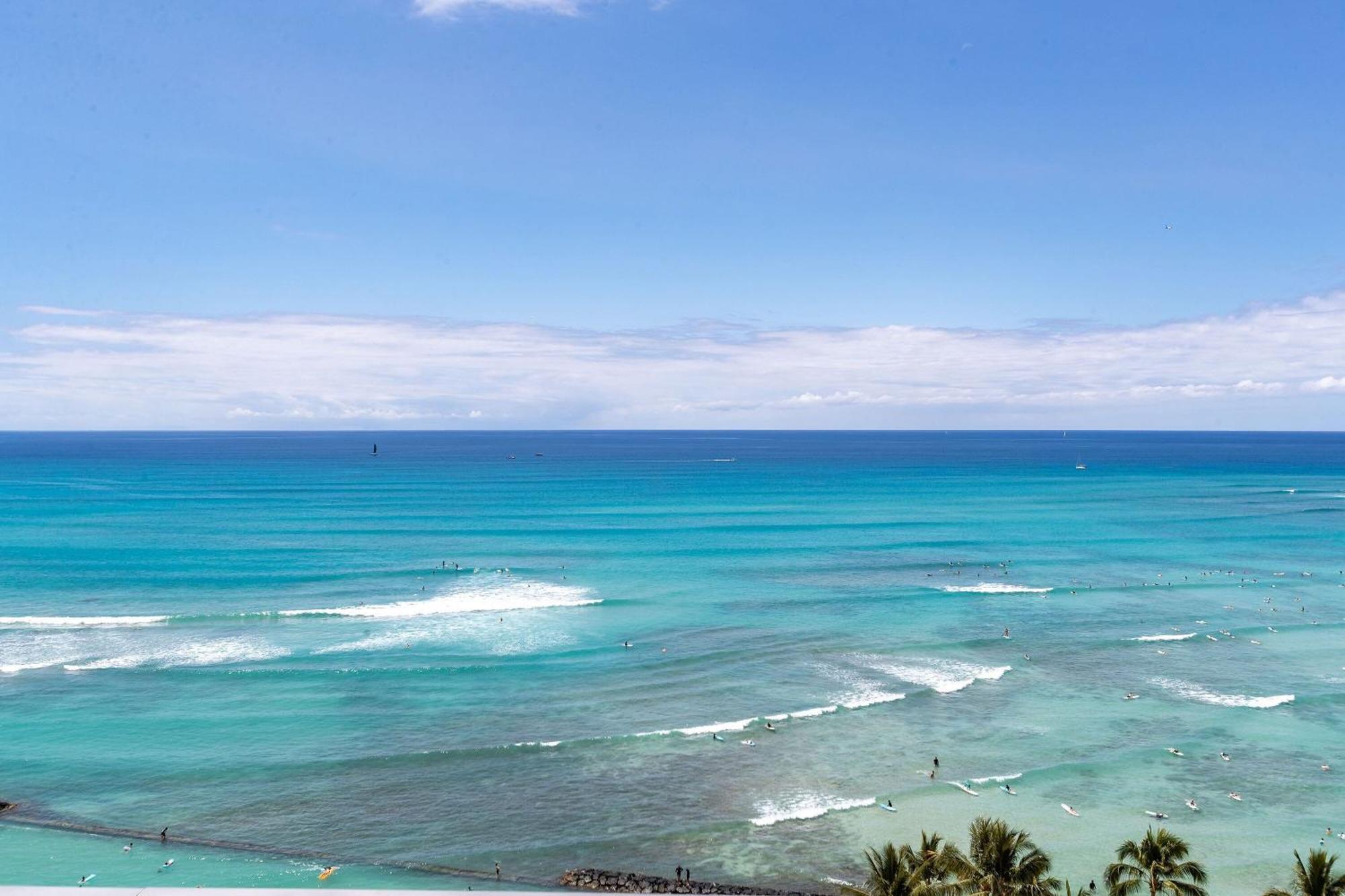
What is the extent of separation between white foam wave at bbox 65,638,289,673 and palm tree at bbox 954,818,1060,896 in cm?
3846

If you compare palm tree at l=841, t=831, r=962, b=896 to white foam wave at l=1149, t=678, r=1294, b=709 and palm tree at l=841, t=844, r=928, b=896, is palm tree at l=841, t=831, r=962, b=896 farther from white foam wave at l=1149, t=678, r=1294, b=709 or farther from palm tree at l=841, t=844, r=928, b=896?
white foam wave at l=1149, t=678, r=1294, b=709

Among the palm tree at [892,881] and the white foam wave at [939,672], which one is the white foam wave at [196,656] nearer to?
the white foam wave at [939,672]

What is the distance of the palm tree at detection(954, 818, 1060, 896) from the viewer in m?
20.9

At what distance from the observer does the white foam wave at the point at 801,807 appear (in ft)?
99.6

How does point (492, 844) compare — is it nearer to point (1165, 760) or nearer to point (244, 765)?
point (244, 765)

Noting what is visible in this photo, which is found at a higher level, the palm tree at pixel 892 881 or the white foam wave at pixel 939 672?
the palm tree at pixel 892 881

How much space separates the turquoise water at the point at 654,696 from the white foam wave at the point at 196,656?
9.8 inches

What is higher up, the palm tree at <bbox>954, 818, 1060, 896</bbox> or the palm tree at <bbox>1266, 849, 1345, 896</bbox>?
the palm tree at <bbox>1266, 849, 1345, 896</bbox>

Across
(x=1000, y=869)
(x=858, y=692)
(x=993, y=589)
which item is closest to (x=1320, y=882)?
(x=1000, y=869)

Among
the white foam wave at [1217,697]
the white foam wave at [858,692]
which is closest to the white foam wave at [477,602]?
the white foam wave at [858,692]

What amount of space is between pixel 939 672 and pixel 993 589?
71.5 ft

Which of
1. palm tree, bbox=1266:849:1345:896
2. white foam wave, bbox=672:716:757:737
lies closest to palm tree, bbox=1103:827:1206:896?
palm tree, bbox=1266:849:1345:896

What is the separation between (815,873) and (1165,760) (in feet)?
56.7

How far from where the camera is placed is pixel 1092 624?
2159 inches
